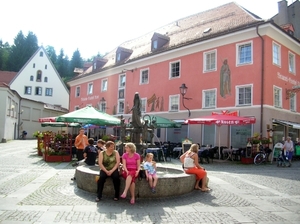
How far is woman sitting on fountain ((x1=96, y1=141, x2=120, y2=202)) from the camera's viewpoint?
7.23 m

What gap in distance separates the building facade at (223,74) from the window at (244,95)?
7 centimetres

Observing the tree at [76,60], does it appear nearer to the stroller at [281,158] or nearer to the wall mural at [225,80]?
the wall mural at [225,80]

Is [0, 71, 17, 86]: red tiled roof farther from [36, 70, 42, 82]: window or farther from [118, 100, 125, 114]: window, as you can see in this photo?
[118, 100, 125, 114]: window

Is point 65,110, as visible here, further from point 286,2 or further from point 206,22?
point 286,2

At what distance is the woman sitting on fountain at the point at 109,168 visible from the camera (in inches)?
285

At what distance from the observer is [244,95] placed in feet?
67.6

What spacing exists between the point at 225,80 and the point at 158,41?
358 inches

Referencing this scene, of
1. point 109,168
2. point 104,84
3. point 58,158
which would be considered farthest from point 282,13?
point 109,168

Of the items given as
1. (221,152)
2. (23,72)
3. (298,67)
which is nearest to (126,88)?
(221,152)

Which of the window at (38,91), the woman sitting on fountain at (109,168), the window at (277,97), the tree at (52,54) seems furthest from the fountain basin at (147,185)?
the tree at (52,54)

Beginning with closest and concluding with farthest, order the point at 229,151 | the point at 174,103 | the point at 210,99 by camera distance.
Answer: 1. the point at 229,151
2. the point at 210,99
3. the point at 174,103

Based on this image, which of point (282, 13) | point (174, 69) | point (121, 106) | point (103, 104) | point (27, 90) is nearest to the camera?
point (174, 69)

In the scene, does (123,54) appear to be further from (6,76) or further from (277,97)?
(6,76)

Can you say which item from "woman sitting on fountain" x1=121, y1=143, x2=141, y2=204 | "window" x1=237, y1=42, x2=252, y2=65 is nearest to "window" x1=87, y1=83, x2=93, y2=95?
"window" x1=237, y1=42, x2=252, y2=65
